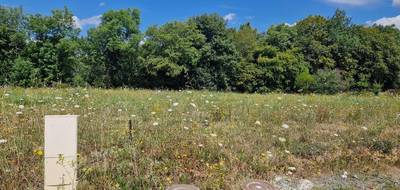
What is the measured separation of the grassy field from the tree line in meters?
25.2

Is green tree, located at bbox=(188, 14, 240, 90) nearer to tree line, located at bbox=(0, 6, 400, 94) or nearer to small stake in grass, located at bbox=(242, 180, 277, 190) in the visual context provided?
tree line, located at bbox=(0, 6, 400, 94)

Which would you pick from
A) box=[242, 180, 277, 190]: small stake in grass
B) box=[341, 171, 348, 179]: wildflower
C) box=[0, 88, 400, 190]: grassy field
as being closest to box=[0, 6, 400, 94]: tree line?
box=[0, 88, 400, 190]: grassy field

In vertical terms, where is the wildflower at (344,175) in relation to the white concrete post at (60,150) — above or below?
below

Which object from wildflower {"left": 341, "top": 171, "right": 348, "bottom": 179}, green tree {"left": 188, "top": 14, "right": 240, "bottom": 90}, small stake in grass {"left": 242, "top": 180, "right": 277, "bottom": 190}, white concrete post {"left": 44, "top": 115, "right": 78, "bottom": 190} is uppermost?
green tree {"left": 188, "top": 14, "right": 240, "bottom": 90}

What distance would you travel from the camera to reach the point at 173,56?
34688mm

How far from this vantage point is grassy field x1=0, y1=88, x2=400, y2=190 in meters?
4.16

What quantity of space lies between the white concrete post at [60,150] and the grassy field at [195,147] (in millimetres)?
526

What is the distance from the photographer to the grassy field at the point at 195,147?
13.6 ft

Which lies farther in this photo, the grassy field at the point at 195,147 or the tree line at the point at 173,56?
the tree line at the point at 173,56

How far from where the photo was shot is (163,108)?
795 centimetres

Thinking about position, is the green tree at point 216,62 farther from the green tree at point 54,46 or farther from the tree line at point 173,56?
the green tree at point 54,46

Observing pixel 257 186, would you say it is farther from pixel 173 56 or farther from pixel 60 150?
pixel 173 56

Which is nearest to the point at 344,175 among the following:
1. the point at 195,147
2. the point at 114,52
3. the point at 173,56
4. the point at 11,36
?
the point at 195,147

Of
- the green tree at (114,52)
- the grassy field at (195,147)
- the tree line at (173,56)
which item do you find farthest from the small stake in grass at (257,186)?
the green tree at (114,52)
